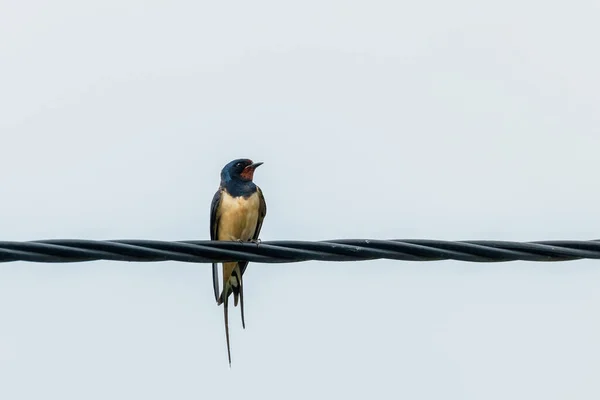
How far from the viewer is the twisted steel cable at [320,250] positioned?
4.52 m

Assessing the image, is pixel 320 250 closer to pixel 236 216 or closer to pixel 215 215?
pixel 236 216

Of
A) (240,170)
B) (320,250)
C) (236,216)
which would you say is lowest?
(320,250)

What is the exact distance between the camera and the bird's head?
888cm

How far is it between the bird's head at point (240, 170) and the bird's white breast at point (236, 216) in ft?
0.76

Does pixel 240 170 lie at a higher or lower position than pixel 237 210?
higher

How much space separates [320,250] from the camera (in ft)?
15.6

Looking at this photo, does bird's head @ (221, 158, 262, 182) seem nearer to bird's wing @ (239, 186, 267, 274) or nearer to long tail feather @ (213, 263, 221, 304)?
bird's wing @ (239, 186, 267, 274)

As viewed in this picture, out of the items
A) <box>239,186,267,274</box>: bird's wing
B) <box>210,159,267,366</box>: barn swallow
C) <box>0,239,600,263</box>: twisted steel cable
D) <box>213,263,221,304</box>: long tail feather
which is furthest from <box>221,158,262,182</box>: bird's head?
<box>0,239,600,263</box>: twisted steel cable

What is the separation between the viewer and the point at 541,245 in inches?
184

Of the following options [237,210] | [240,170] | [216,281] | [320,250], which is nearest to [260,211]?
[237,210]

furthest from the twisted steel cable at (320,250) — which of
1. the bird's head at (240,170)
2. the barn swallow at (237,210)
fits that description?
the bird's head at (240,170)

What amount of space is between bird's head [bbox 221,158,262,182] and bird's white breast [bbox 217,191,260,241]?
9.1 inches

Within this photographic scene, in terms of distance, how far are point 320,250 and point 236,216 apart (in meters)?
3.83

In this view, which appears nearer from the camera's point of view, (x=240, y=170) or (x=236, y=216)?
(x=236, y=216)
